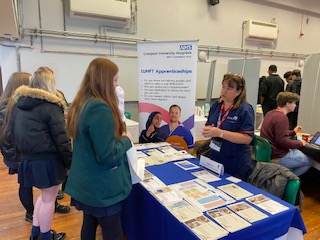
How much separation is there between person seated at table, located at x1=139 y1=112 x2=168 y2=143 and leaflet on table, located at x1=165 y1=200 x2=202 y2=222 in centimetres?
159

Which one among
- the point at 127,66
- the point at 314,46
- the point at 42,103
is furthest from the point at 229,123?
the point at 314,46

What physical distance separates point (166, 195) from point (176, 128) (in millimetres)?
1577

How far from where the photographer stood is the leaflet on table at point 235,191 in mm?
1309

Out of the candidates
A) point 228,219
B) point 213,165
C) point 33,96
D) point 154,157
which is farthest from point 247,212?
point 33,96

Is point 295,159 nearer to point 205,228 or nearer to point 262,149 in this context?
point 262,149

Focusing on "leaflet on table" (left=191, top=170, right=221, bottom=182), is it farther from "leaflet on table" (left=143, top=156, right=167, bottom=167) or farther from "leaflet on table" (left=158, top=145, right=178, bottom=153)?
"leaflet on table" (left=158, top=145, right=178, bottom=153)

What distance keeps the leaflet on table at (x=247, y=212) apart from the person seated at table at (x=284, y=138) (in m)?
1.48

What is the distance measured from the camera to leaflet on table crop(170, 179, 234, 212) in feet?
3.99

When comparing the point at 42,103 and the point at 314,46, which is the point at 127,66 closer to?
the point at 42,103

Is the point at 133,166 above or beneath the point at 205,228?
above

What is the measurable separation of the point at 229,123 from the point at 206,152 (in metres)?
0.39

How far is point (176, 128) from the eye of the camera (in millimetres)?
2838

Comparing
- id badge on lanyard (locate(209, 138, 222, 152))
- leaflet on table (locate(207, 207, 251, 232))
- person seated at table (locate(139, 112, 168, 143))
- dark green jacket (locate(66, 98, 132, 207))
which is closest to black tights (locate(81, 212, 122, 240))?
dark green jacket (locate(66, 98, 132, 207))

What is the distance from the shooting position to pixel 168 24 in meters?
4.99
